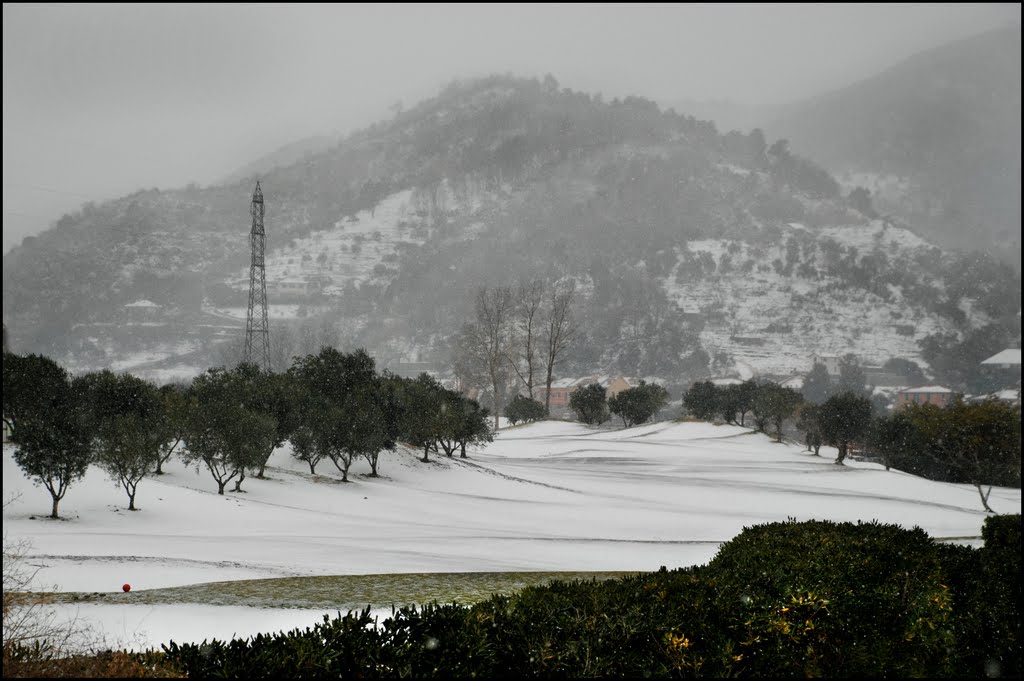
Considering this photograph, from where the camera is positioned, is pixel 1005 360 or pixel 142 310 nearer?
pixel 142 310

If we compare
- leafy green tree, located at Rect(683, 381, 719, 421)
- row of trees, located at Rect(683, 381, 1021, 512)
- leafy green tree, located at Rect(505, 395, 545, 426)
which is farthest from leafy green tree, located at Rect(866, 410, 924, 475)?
leafy green tree, located at Rect(505, 395, 545, 426)

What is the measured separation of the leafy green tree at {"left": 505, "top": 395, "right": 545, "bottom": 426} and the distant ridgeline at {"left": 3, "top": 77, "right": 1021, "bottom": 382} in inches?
1353

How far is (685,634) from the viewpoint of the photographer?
4.95 m

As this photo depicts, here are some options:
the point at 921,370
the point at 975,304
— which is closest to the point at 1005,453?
the point at 921,370

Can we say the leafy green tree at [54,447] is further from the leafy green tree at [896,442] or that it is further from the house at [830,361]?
the house at [830,361]

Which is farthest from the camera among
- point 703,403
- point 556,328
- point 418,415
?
point 556,328

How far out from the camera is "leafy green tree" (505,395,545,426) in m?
58.5

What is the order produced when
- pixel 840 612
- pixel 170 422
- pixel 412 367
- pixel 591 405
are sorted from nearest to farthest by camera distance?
pixel 840 612
pixel 170 422
pixel 591 405
pixel 412 367

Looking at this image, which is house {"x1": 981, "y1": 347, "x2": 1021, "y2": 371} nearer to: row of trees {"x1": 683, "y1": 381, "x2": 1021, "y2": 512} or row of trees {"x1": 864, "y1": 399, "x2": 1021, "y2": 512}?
row of trees {"x1": 683, "y1": 381, "x2": 1021, "y2": 512}

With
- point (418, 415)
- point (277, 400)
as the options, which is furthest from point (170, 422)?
point (418, 415)

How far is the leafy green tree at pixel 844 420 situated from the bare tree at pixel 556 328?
27375 millimetres

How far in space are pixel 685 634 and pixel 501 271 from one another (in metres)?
153

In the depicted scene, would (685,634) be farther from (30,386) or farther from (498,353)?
(498,353)

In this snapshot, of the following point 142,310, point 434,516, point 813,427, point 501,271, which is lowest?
point 434,516
